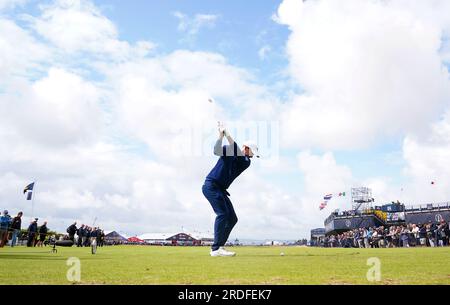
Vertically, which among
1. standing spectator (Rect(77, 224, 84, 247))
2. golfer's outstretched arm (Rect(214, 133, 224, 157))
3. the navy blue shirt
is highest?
golfer's outstretched arm (Rect(214, 133, 224, 157))

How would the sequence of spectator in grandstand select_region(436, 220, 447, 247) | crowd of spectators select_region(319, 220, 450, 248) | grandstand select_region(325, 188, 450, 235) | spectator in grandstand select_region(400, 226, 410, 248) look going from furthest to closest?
grandstand select_region(325, 188, 450, 235) < spectator in grandstand select_region(400, 226, 410, 248) < crowd of spectators select_region(319, 220, 450, 248) < spectator in grandstand select_region(436, 220, 447, 247)

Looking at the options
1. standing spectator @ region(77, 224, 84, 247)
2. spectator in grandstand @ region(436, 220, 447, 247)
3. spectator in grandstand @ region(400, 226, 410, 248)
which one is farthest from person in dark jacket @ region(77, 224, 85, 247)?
spectator in grandstand @ region(436, 220, 447, 247)

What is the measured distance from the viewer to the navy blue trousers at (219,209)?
1154cm

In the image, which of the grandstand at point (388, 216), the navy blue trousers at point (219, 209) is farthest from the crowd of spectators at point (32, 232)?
the grandstand at point (388, 216)

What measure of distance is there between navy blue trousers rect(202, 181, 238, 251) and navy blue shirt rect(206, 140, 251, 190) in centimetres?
23

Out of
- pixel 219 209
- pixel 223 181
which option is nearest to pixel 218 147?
pixel 223 181

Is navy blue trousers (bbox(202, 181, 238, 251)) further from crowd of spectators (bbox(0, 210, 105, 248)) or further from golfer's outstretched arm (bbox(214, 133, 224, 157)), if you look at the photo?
crowd of spectators (bbox(0, 210, 105, 248))

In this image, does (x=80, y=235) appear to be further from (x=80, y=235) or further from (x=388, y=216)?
(x=388, y=216)

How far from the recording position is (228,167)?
37.8ft

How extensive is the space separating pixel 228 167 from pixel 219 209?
1.19 m

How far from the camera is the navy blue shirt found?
37.3 feet

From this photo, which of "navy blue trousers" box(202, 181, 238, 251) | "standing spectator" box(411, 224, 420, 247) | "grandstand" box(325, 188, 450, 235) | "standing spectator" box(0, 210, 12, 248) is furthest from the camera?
"grandstand" box(325, 188, 450, 235)
